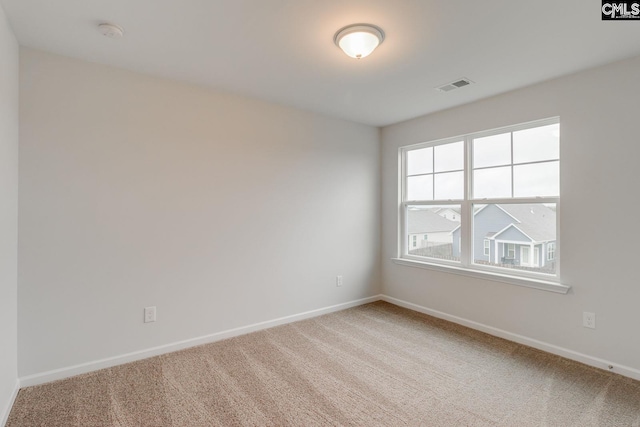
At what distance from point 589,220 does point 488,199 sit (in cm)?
90

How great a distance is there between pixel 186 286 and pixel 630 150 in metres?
3.81

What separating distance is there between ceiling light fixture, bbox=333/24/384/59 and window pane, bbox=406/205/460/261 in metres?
2.25

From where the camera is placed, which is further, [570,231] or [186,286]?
[186,286]

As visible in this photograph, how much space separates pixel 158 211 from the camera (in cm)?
279

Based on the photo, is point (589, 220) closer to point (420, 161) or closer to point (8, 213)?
point (420, 161)

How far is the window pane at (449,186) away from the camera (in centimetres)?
369

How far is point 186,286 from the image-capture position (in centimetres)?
293

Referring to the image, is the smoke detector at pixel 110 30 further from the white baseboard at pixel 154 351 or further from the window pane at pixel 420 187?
→ the window pane at pixel 420 187

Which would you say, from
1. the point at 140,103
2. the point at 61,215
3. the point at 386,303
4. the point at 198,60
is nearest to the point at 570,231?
the point at 386,303

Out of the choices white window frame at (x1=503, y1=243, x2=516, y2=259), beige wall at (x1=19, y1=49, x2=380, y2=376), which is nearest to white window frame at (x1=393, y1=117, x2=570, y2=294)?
white window frame at (x1=503, y1=243, x2=516, y2=259)

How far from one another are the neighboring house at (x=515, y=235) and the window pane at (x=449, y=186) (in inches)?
13.0

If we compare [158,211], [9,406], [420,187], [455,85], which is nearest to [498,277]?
[420,187]

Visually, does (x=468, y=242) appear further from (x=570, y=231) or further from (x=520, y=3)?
(x=520, y=3)
